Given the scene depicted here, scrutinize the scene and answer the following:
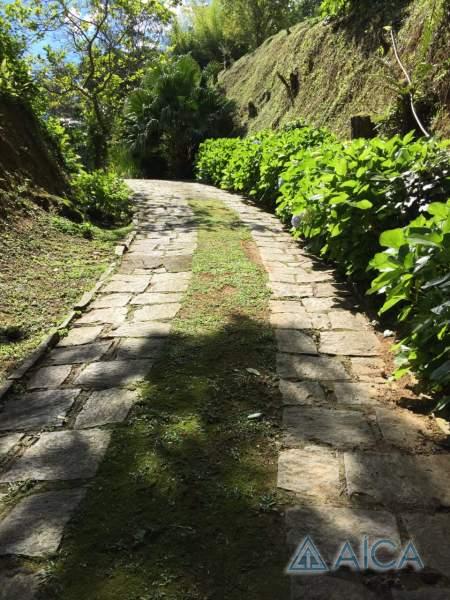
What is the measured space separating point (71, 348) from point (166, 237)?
11.5 feet

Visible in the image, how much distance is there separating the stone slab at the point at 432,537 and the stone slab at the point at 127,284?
311cm

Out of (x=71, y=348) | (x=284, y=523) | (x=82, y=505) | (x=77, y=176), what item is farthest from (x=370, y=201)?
(x=77, y=176)

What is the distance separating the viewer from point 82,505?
6.15 feet

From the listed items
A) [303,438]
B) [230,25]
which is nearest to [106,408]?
[303,438]

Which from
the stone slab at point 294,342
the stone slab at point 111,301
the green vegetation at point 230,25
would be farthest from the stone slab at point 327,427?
the green vegetation at point 230,25

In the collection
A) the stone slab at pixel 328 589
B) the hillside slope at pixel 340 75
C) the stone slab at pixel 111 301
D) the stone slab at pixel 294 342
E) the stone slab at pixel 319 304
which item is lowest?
the stone slab at pixel 319 304

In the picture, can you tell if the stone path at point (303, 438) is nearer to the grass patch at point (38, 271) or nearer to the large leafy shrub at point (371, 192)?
the grass patch at point (38, 271)

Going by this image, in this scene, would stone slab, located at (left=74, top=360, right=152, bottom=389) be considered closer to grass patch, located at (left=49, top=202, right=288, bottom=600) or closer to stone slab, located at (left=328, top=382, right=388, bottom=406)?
grass patch, located at (left=49, top=202, right=288, bottom=600)

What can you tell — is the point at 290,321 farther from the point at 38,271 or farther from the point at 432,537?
the point at 38,271

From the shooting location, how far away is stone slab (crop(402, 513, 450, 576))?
5.22ft

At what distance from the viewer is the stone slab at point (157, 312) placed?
3.76 meters

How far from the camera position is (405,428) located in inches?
92.2

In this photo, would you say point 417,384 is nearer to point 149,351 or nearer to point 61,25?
point 149,351

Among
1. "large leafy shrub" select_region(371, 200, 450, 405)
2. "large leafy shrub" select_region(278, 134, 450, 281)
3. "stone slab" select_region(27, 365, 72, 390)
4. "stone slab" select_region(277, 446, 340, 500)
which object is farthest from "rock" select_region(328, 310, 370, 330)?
"stone slab" select_region(27, 365, 72, 390)
